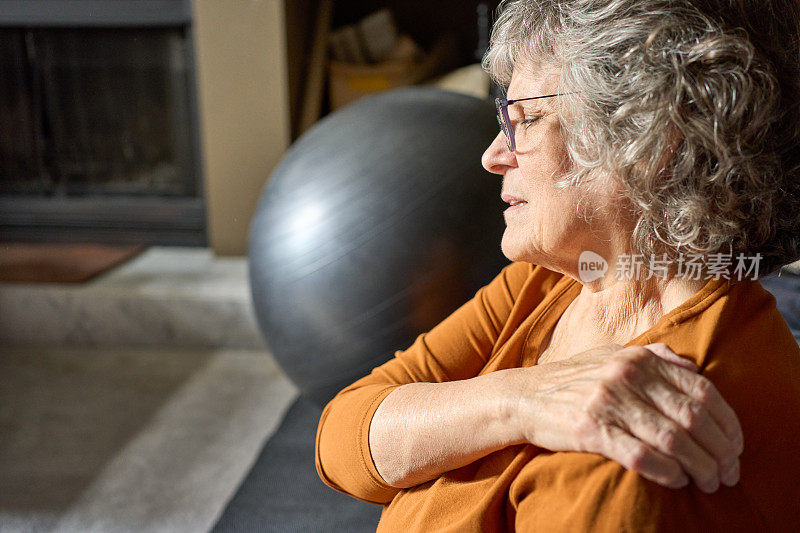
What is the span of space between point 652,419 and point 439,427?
267mm

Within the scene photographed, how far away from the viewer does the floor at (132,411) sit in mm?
1937

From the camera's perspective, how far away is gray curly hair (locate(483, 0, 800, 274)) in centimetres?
72

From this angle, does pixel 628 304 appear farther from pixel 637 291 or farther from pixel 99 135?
pixel 99 135

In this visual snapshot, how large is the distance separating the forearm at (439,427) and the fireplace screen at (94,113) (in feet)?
8.55

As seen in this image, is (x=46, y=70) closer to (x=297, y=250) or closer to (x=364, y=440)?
(x=297, y=250)

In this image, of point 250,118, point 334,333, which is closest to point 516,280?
point 334,333

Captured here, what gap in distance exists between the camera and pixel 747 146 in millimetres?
747

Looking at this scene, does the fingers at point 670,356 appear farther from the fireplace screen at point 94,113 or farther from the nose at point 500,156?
the fireplace screen at point 94,113

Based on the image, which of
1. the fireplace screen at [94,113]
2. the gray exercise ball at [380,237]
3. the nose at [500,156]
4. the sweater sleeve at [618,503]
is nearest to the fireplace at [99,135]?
the fireplace screen at [94,113]

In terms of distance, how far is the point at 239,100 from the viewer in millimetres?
2930

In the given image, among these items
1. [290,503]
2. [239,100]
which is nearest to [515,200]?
[290,503]

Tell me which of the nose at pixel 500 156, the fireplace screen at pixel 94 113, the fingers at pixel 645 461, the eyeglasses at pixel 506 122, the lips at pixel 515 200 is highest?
the eyeglasses at pixel 506 122

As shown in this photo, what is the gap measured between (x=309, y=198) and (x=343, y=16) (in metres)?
1.82

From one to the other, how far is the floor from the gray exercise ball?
1.76 ft
